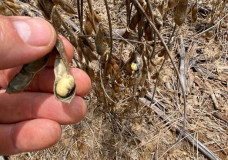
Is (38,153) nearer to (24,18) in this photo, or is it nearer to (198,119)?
(198,119)

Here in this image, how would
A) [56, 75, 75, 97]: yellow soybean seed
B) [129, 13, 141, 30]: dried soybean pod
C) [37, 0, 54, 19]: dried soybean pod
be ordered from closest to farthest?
1. [56, 75, 75, 97]: yellow soybean seed
2. [37, 0, 54, 19]: dried soybean pod
3. [129, 13, 141, 30]: dried soybean pod

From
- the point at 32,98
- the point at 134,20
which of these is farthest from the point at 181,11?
the point at 32,98

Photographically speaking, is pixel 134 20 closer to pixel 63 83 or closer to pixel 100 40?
pixel 100 40

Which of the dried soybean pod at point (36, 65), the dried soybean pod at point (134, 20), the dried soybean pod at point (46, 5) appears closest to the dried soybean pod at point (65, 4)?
the dried soybean pod at point (46, 5)

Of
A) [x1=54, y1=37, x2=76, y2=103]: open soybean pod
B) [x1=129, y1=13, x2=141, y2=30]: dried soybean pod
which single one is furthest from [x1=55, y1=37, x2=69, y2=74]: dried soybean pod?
[x1=129, y1=13, x2=141, y2=30]: dried soybean pod

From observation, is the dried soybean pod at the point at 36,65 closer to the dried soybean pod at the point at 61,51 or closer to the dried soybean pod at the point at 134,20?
the dried soybean pod at the point at 61,51

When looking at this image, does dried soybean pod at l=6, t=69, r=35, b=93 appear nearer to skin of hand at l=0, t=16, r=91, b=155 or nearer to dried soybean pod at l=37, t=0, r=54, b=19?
skin of hand at l=0, t=16, r=91, b=155

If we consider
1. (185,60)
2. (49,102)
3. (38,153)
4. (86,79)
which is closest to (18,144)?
(49,102)

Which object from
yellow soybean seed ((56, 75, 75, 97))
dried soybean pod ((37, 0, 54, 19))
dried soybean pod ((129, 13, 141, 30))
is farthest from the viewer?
dried soybean pod ((129, 13, 141, 30))
